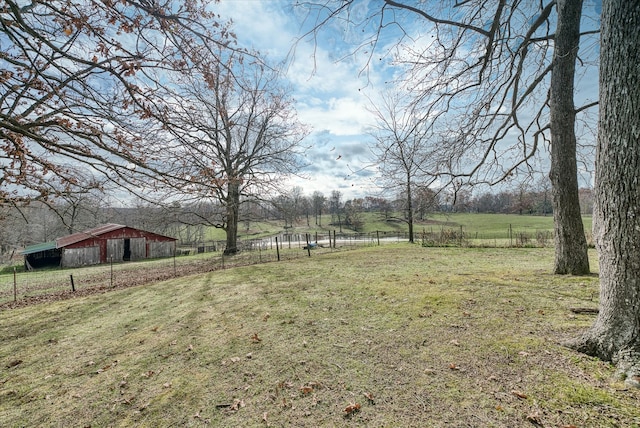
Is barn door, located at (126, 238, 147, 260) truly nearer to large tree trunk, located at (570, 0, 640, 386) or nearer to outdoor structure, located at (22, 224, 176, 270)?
outdoor structure, located at (22, 224, 176, 270)

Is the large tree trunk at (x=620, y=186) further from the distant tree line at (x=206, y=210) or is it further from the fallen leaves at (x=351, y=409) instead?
the fallen leaves at (x=351, y=409)

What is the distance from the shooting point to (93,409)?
9.39 ft

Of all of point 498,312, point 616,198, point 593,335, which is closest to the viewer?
point 616,198

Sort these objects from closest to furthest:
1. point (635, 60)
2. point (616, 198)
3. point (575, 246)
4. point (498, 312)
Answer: point (635, 60)
point (616, 198)
point (498, 312)
point (575, 246)

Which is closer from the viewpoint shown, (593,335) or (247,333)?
(593,335)

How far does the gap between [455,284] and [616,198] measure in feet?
11.6

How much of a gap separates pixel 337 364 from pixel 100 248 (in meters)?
31.9

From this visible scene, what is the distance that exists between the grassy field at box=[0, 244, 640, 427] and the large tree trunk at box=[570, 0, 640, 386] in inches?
12.5

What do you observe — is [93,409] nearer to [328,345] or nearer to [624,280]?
[328,345]

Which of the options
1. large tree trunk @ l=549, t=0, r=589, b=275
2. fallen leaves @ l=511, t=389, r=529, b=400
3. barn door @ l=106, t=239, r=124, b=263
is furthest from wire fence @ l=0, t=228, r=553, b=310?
fallen leaves @ l=511, t=389, r=529, b=400

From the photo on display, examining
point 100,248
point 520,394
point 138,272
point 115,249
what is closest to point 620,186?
point 520,394

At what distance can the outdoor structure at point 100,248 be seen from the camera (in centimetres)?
2484

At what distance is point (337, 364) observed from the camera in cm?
318

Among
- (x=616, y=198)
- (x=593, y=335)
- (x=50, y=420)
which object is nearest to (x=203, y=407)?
(x=50, y=420)
